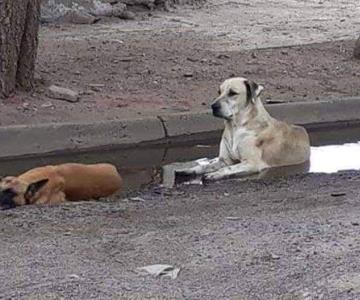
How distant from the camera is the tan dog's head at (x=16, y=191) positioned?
8.45 metres

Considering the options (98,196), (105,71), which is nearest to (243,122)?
(98,196)

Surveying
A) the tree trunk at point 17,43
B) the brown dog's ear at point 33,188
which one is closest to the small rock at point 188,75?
the tree trunk at point 17,43

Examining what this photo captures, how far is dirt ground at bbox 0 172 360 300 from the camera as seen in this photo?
5938 mm

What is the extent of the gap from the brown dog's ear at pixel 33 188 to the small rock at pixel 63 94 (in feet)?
13.3

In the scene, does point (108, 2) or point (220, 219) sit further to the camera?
point (108, 2)

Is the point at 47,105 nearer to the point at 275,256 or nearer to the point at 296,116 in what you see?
the point at 296,116

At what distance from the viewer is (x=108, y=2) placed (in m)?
20.2

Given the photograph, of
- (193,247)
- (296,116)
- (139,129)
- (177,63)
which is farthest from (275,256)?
(177,63)

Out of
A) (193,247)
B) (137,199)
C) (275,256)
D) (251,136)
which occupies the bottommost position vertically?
(137,199)

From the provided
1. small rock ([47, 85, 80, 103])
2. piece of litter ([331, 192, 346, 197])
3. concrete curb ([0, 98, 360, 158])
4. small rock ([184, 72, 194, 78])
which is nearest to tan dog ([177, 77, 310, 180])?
concrete curb ([0, 98, 360, 158])

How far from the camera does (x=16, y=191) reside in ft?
27.9

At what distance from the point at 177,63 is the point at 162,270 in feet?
28.3

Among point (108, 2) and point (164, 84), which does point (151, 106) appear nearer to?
point (164, 84)

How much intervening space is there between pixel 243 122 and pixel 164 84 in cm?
316
